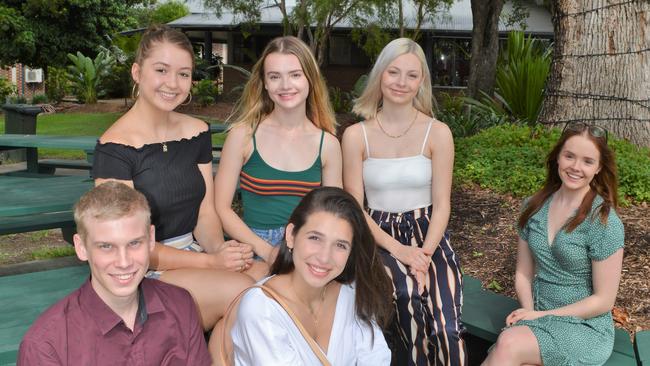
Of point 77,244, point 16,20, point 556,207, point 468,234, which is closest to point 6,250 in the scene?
point 468,234

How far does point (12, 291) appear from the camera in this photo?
3348 millimetres

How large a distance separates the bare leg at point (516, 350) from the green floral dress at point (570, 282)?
32mm

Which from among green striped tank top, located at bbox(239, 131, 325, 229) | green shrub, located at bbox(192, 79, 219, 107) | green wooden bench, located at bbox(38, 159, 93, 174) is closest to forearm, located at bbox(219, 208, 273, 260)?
green striped tank top, located at bbox(239, 131, 325, 229)

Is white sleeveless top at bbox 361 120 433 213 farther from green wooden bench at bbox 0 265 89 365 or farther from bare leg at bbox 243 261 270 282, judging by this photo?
green wooden bench at bbox 0 265 89 365

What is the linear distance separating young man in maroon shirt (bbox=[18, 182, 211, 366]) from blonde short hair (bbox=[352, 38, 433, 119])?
1598 mm

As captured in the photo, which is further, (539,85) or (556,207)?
(539,85)

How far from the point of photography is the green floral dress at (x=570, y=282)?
116 inches

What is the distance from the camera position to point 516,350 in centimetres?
290

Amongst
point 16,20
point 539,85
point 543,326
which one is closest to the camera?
point 543,326

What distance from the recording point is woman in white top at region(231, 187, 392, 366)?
103 inches

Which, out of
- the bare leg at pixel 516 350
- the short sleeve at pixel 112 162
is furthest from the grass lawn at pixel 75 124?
the bare leg at pixel 516 350

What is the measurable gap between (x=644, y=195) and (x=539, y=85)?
2.88 metres

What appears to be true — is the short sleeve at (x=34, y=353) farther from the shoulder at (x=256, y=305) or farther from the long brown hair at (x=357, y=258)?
the long brown hair at (x=357, y=258)

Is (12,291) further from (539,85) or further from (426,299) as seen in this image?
(539,85)
